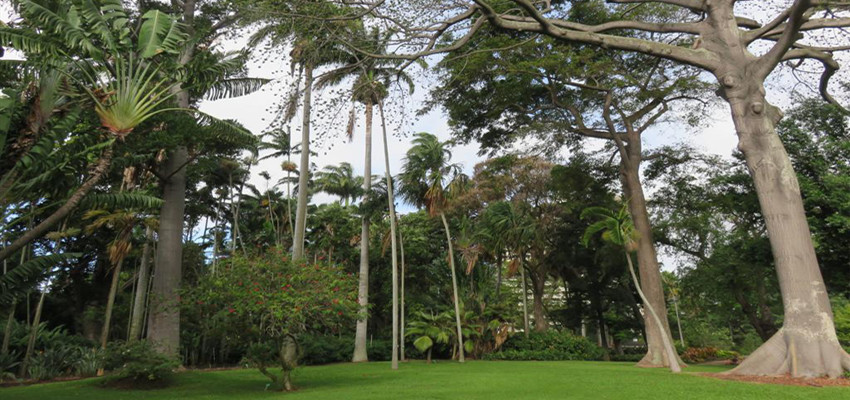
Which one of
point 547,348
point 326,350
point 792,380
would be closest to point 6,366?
point 326,350

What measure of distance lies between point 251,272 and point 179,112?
595cm

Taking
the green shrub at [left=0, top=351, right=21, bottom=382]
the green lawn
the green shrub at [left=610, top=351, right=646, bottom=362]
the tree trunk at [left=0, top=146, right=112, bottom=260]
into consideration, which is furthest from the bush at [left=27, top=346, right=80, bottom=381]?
the green shrub at [left=610, top=351, right=646, bottom=362]

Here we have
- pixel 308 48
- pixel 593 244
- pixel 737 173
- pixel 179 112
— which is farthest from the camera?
pixel 593 244

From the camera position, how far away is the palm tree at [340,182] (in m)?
41.8

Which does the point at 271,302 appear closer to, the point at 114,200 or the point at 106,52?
the point at 114,200

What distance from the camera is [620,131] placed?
20391mm

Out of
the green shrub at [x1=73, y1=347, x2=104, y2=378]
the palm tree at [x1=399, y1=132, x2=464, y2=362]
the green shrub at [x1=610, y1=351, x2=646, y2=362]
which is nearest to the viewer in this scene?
the green shrub at [x1=73, y1=347, x2=104, y2=378]

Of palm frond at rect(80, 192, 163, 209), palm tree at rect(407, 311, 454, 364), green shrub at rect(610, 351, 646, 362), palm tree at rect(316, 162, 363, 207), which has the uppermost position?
palm tree at rect(316, 162, 363, 207)

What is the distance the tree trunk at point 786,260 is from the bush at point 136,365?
12747mm

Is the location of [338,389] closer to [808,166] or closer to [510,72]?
[510,72]

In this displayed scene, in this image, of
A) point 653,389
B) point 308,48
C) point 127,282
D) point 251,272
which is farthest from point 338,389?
point 127,282

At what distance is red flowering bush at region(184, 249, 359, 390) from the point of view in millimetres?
11055

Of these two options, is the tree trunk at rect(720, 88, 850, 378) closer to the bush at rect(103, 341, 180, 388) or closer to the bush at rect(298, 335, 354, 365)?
the bush at rect(103, 341, 180, 388)

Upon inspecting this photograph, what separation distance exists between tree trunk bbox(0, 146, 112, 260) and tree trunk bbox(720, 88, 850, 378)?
12.2m
